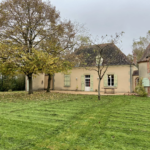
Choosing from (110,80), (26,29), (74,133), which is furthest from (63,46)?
(74,133)

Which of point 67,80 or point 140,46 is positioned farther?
point 140,46

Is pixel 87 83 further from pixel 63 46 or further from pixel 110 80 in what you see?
pixel 63 46

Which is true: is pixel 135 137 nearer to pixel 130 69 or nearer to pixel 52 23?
pixel 52 23

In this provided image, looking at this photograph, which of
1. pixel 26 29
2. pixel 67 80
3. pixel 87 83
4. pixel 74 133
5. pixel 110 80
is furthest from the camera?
pixel 67 80

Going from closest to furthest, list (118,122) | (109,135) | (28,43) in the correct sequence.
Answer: (109,135), (118,122), (28,43)

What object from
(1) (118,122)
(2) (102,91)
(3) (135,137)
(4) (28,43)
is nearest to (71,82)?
(2) (102,91)

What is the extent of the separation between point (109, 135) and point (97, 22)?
8.38 meters

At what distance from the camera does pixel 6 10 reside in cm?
1096

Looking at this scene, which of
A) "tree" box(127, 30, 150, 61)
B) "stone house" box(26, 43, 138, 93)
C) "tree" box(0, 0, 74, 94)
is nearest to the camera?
"tree" box(0, 0, 74, 94)

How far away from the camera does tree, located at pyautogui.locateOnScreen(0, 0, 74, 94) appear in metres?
9.90

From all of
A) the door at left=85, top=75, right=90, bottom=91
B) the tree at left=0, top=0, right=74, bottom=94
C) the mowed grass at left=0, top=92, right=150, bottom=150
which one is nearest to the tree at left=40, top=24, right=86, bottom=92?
the tree at left=0, top=0, right=74, bottom=94

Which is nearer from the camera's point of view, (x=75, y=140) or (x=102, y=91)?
(x=75, y=140)

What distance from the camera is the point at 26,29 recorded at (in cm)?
1114

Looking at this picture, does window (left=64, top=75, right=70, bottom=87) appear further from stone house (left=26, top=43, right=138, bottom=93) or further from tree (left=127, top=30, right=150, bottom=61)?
tree (left=127, top=30, right=150, bottom=61)
